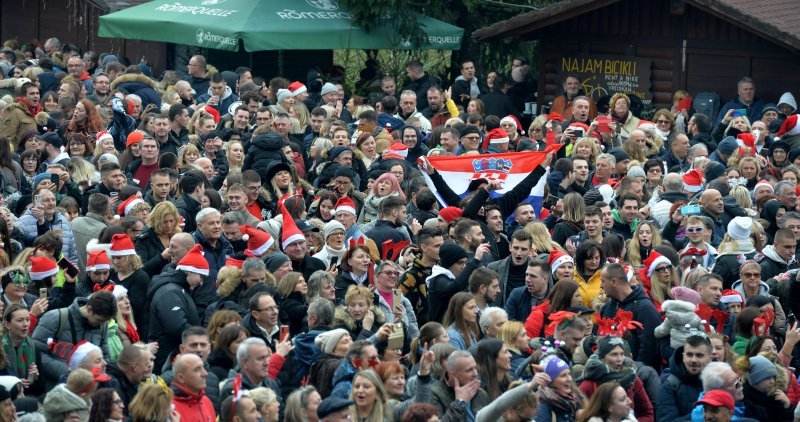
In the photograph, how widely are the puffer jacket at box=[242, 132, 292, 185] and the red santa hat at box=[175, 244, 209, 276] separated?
12.6ft

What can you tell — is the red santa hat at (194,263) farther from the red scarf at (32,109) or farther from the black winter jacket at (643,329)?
the red scarf at (32,109)

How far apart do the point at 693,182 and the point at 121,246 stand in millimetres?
6289

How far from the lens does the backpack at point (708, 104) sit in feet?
67.5

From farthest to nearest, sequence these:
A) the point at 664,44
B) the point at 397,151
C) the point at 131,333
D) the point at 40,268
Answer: the point at 664,44
the point at 397,151
the point at 40,268
the point at 131,333

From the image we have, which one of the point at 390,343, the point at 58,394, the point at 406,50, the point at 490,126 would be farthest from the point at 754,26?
the point at 58,394

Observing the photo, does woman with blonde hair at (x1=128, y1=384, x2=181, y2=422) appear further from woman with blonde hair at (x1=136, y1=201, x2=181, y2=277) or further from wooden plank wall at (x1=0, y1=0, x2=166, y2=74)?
wooden plank wall at (x1=0, y1=0, x2=166, y2=74)

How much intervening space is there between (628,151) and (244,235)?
5.78 metres

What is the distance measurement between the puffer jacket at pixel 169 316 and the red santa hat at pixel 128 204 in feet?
6.84

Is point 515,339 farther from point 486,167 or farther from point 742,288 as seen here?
point 486,167

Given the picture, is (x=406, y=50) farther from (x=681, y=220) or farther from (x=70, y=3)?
(x=681, y=220)

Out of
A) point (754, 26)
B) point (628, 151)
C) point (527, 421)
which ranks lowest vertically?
point (527, 421)

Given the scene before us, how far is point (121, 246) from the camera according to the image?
38.3 ft

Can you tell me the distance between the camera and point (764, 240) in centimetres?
1352

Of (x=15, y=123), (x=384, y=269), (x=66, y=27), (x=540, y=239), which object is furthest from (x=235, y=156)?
(x=66, y=27)
